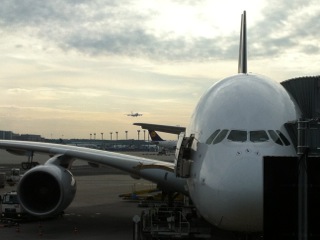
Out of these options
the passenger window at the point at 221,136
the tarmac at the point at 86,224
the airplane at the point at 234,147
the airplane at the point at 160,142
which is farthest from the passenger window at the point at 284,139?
the airplane at the point at 160,142

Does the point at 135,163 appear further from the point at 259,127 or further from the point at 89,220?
the point at 259,127

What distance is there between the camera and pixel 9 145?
696 inches

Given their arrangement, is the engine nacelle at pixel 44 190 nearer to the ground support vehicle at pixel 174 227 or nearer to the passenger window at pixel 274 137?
the ground support vehicle at pixel 174 227

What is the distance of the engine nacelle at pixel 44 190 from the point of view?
14970mm

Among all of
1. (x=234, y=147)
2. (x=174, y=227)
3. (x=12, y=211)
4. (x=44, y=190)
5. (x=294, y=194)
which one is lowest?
(x=12, y=211)

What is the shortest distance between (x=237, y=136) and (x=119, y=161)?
7890 millimetres

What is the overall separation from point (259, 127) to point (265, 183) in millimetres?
2797

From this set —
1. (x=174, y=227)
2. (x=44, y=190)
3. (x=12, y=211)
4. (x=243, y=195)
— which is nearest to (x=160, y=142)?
(x=12, y=211)

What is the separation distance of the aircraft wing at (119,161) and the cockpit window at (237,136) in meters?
4.82

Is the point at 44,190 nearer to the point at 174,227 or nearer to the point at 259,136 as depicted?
the point at 174,227

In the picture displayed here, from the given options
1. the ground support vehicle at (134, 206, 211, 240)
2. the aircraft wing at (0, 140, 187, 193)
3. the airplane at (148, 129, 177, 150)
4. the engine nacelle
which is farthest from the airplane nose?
the airplane at (148, 129, 177, 150)

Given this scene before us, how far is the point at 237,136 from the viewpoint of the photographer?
8766mm

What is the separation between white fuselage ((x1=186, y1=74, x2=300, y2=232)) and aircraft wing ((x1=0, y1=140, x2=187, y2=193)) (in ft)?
12.3

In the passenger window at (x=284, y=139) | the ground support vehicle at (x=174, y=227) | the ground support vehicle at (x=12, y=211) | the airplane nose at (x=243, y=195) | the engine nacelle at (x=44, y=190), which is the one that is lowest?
the ground support vehicle at (x=12, y=211)
